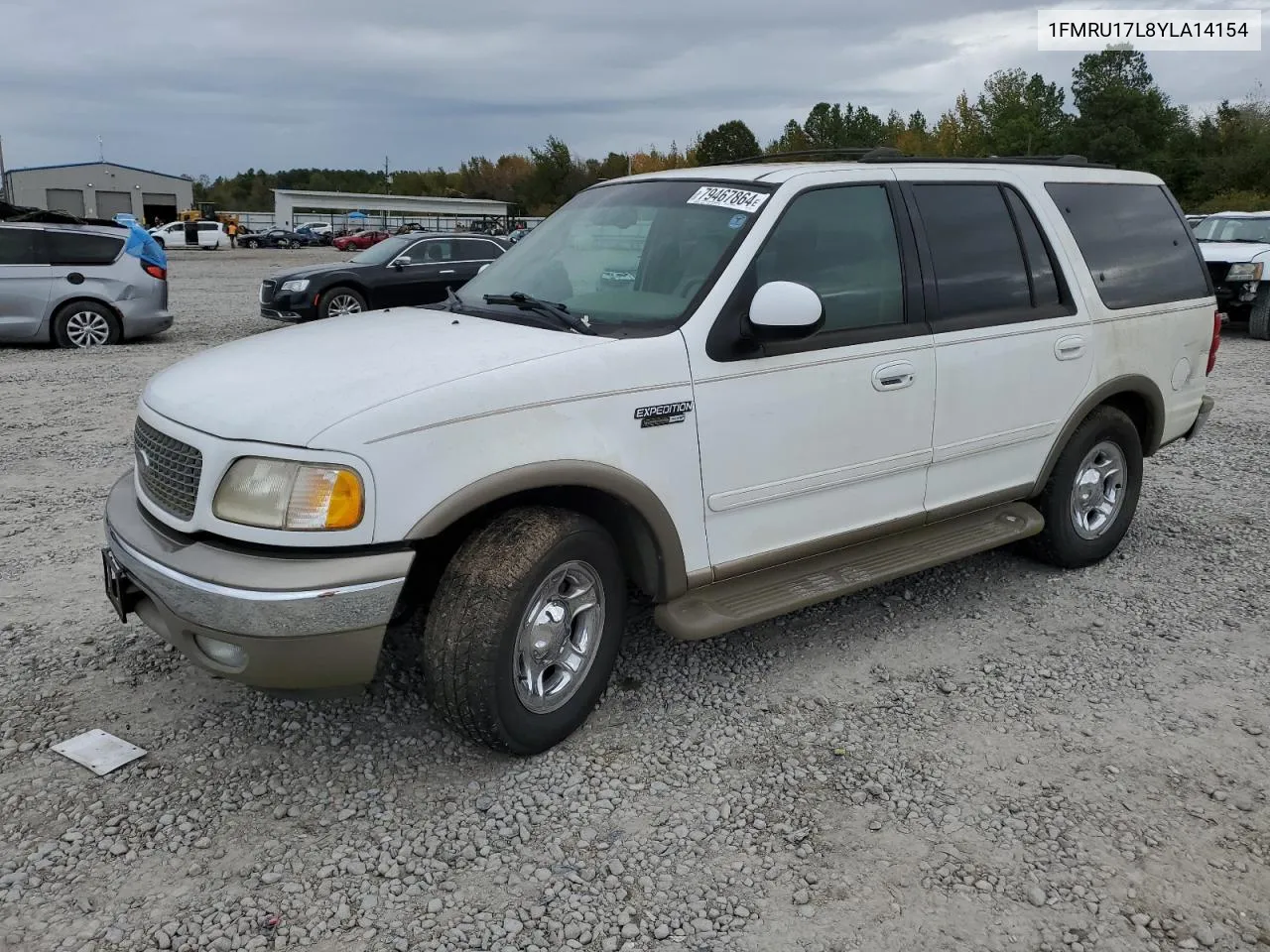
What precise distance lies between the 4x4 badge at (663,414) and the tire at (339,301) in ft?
38.4

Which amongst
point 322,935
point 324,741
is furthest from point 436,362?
point 322,935

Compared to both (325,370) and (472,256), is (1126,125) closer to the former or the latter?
(472,256)

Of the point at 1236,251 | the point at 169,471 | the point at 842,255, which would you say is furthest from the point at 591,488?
the point at 1236,251

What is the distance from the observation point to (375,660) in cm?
304

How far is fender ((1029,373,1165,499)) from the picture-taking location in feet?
16.1

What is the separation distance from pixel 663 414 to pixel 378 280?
12.4m

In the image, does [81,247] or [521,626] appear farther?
[81,247]

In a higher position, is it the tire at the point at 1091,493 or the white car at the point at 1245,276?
the white car at the point at 1245,276

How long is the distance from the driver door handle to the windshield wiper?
1.17 metres

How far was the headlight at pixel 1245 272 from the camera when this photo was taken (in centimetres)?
1405

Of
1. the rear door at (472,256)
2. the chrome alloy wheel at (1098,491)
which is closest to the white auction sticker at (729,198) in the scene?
the chrome alloy wheel at (1098,491)

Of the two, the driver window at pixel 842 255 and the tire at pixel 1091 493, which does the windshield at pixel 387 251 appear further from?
the driver window at pixel 842 255

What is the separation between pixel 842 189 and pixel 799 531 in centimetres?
137

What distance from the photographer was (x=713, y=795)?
332 centimetres
